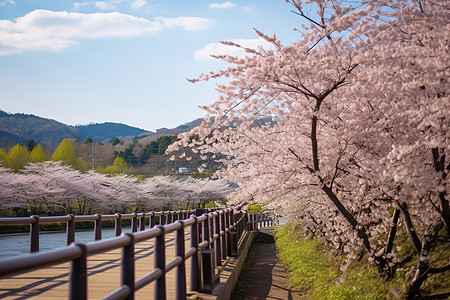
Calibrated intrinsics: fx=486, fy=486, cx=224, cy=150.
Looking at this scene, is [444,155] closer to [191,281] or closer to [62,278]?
[191,281]

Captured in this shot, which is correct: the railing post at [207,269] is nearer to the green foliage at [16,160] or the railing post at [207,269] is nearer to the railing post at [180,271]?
the railing post at [180,271]

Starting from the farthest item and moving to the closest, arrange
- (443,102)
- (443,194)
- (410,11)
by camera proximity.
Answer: (443,194), (410,11), (443,102)

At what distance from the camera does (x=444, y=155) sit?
6.36 meters

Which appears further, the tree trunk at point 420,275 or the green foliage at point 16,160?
the green foliage at point 16,160

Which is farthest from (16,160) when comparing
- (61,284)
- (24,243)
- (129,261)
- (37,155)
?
(129,261)

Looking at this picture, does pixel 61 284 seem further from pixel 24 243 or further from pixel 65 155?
pixel 65 155

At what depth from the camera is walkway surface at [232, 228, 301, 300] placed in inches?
392

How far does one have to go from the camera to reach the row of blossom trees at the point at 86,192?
3628 centimetres

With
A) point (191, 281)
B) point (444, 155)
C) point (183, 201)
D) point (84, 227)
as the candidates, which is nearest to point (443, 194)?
point (444, 155)

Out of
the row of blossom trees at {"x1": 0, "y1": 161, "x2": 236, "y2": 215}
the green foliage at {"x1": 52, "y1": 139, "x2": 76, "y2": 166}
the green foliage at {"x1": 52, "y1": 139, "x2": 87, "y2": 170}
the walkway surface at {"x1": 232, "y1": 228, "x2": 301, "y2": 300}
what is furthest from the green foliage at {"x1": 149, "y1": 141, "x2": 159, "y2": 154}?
the walkway surface at {"x1": 232, "y1": 228, "x2": 301, "y2": 300}

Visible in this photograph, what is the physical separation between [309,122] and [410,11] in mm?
2326

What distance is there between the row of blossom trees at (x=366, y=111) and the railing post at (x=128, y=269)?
286cm

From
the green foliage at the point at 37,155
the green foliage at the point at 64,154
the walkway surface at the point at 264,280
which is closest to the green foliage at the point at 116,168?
the green foliage at the point at 64,154

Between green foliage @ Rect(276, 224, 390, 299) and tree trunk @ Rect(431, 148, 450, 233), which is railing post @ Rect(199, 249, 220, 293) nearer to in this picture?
green foliage @ Rect(276, 224, 390, 299)
